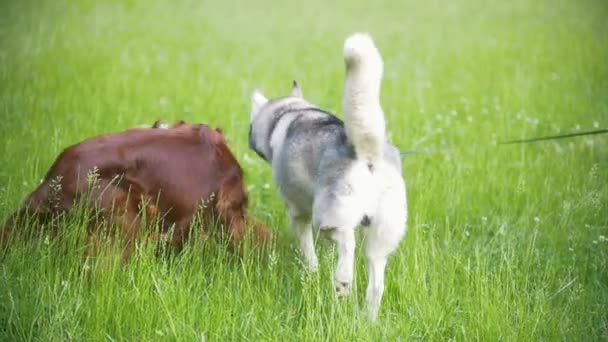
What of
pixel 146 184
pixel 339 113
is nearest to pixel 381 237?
pixel 146 184

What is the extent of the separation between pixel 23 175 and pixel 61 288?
1.62 metres

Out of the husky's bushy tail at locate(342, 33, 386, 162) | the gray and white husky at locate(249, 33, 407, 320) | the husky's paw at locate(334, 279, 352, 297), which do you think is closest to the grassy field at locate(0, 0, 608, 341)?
the husky's paw at locate(334, 279, 352, 297)

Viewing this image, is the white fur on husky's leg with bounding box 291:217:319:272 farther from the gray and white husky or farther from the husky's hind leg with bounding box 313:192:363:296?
the husky's hind leg with bounding box 313:192:363:296

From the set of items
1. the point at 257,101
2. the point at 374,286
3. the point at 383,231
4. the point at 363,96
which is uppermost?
the point at 363,96

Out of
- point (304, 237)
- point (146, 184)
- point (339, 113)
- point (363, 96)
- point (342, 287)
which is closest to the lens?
point (363, 96)

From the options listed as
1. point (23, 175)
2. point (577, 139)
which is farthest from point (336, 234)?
point (577, 139)

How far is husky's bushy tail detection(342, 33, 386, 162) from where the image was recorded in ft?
8.98

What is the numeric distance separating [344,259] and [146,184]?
1.01 m

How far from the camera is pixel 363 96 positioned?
2742mm

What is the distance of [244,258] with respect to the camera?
3.17 meters

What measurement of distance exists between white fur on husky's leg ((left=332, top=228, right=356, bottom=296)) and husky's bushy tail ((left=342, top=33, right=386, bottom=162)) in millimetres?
349

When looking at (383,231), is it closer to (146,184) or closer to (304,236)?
(304,236)

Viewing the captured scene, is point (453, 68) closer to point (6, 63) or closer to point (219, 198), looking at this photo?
point (6, 63)

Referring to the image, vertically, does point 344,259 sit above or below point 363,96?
below
